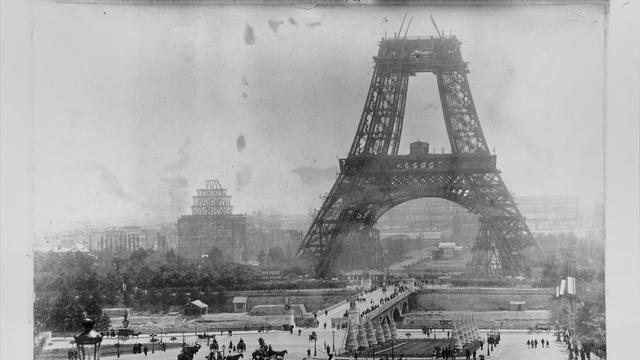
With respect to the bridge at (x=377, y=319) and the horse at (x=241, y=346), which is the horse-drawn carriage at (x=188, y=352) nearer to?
the horse at (x=241, y=346)

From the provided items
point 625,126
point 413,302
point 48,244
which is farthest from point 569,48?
point 48,244

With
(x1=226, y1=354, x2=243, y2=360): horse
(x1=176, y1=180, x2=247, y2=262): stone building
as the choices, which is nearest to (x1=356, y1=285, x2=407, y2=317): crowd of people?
(x1=226, y1=354, x2=243, y2=360): horse

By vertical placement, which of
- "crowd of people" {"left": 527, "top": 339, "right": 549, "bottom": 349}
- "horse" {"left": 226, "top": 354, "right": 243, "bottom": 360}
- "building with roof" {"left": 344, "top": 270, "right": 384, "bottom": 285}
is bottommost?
"horse" {"left": 226, "top": 354, "right": 243, "bottom": 360}

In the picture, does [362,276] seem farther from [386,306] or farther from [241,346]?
[241,346]

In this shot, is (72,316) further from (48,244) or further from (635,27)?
(635,27)

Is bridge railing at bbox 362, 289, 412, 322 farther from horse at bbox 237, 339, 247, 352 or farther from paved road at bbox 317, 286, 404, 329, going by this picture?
horse at bbox 237, 339, 247, 352
